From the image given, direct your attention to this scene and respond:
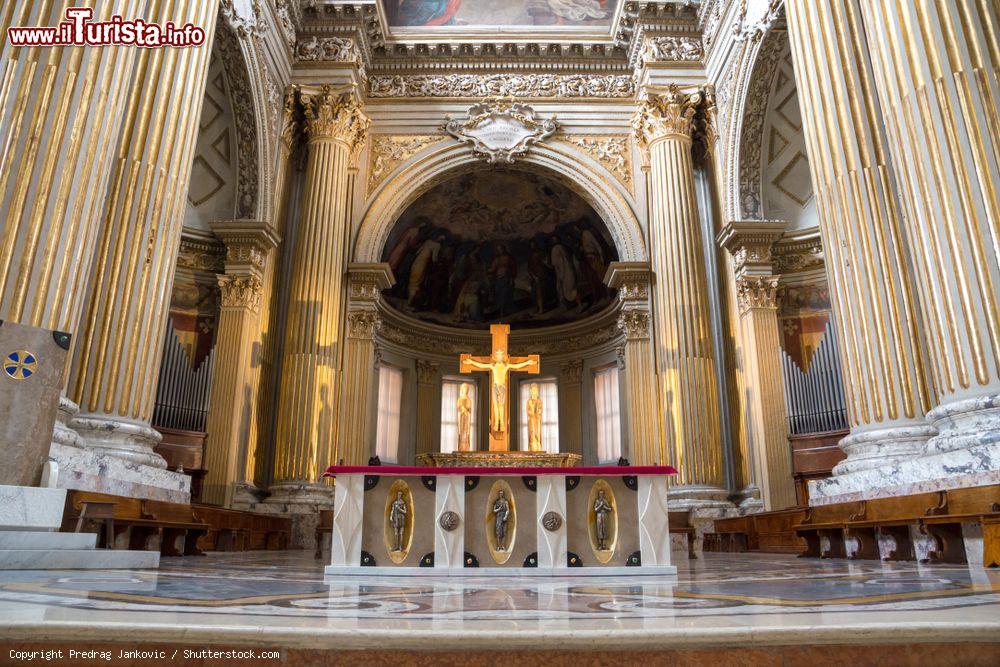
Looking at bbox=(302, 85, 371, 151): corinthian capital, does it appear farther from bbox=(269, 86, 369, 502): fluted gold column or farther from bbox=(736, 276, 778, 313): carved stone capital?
bbox=(736, 276, 778, 313): carved stone capital

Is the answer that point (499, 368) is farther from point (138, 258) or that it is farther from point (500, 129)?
point (138, 258)

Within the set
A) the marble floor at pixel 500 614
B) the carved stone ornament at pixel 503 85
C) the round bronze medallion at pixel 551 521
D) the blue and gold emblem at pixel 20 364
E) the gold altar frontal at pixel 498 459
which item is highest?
the carved stone ornament at pixel 503 85

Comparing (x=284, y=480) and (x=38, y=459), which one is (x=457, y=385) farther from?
(x=38, y=459)

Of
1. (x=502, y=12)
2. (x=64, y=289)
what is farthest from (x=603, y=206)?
(x=64, y=289)

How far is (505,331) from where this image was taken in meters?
12.5

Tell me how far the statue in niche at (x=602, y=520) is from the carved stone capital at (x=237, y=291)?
7900 mm

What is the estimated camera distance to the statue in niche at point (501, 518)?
411 cm

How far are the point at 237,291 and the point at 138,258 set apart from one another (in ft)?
16.5

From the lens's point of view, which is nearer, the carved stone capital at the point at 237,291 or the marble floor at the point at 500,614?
the marble floor at the point at 500,614

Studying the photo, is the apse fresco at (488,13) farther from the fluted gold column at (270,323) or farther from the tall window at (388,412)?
the tall window at (388,412)

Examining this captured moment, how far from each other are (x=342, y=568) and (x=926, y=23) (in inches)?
205

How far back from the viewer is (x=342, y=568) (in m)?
3.82

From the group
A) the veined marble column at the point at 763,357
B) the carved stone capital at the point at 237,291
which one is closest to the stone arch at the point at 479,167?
the veined marble column at the point at 763,357

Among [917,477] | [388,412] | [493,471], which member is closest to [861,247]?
[917,477]
